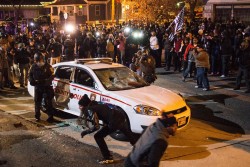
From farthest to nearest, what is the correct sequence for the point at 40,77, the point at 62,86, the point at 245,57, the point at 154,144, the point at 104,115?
the point at 245,57 < the point at 62,86 < the point at 40,77 < the point at 104,115 < the point at 154,144

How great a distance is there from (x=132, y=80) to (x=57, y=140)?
7.53 ft

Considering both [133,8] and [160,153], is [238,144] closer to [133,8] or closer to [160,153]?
[160,153]

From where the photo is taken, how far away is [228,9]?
27.1m

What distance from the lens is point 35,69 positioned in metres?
9.68

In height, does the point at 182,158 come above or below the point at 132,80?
below

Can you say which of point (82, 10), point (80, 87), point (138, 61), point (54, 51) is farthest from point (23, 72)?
point (82, 10)

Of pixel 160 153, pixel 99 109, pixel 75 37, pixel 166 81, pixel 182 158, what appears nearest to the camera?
pixel 160 153

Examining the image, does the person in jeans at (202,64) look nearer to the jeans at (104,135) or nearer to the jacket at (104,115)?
the jeans at (104,135)

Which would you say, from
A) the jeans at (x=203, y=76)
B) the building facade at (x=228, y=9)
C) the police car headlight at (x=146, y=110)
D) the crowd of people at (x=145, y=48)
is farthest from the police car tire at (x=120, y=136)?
the building facade at (x=228, y=9)

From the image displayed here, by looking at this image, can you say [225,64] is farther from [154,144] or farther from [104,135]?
[154,144]

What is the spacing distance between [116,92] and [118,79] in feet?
2.43

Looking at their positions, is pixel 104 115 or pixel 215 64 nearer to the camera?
pixel 104 115

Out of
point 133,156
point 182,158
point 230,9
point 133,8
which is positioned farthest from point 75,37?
point 133,156

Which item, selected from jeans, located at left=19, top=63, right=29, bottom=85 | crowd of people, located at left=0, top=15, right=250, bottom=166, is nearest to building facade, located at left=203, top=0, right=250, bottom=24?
crowd of people, located at left=0, top=15, right=250, bottom=166
